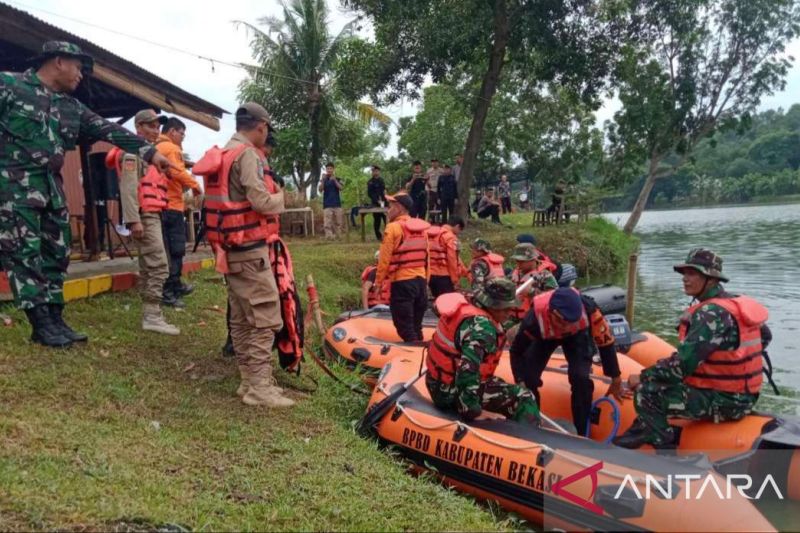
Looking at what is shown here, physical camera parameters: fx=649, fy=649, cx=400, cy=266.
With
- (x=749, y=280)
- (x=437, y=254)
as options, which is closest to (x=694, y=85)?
(x=749, y=280)

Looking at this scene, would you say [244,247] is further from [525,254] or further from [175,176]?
[525,254]

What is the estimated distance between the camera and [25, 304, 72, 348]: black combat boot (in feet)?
14.7

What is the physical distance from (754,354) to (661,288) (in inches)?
454

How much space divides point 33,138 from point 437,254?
4.98 meters

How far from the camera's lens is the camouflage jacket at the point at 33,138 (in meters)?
4.19

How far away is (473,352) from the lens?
13.6 feet

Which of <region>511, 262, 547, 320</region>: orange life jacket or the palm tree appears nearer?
<region>511, 262, 547, 320</region>: orange life jacket

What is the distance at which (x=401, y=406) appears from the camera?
15.3 ft

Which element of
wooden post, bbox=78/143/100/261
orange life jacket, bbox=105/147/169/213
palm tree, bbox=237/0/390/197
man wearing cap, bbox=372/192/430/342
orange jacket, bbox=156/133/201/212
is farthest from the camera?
palm tree, bbox=237/0/390/197

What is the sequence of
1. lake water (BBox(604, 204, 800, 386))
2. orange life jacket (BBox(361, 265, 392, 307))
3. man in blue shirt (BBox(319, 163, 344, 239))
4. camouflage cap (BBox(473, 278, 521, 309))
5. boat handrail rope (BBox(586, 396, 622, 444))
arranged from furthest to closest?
man in blue shirt (BBox(319, 163, 344, 239))
lake water (BBox(604, 204, 800, 386))
orange life jacket (BBox(361, 265, 392, 307))
boat handrail rope (BBox(586, 396, 622, 444))
camouflage cap (BBox(473, 278, 521, 309))

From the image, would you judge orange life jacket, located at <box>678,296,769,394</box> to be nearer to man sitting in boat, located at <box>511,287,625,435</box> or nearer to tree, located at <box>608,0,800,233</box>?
man sitting in boat, located at <box>511,287,625,435</box>

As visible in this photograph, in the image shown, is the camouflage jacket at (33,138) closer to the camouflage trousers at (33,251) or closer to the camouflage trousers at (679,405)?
the camouflage trousers at (33,251)

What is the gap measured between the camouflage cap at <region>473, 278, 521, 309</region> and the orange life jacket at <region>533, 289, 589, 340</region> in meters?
0.89

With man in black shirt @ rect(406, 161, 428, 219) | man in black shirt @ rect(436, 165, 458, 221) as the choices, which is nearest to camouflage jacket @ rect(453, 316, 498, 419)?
man in black shirt @ rect(406, 161, 428, 219)
